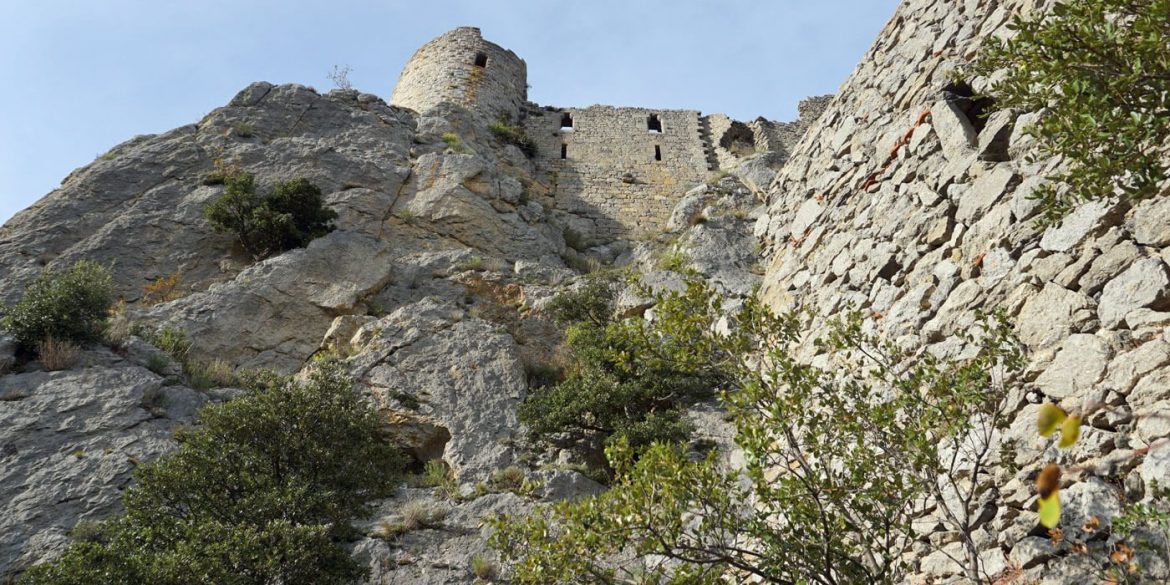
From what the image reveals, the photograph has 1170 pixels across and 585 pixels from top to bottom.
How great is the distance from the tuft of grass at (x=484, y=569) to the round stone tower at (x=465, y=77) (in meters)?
15.7

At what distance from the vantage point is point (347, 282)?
46.2 ft

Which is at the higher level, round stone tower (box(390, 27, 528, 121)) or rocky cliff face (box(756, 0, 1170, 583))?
round stone tower (box(390, 27, 528, 121))

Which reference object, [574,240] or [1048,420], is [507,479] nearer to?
[1048,420]

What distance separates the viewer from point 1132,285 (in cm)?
566

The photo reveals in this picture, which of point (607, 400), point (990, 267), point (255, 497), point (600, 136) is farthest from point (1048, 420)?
point (600, 136)

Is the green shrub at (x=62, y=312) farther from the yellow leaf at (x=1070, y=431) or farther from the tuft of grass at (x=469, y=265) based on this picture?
the yellow leaf at (x=1070, y=431)

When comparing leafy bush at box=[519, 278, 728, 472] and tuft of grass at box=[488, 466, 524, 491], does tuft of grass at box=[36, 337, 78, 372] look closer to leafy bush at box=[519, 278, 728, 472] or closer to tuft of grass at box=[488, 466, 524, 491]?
tuft of grass at box=[488, 466, 524, 491]

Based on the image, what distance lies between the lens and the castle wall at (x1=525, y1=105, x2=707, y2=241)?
65.0 ft

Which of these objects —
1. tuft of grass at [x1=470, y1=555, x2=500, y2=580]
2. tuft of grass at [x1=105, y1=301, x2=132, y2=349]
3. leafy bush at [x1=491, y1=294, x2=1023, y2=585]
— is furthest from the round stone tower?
leafy bush at [x1=491, y1=294, x2=1023, y2=585]

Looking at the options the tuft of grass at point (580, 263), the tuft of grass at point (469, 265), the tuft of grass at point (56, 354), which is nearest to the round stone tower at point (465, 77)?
the tuft of grass at point (580, 263)

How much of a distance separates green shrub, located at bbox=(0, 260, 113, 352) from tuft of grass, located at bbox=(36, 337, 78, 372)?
4.1 inches

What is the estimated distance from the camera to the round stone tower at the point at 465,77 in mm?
22891

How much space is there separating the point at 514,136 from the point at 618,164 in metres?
2.85

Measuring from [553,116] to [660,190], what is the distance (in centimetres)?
500
